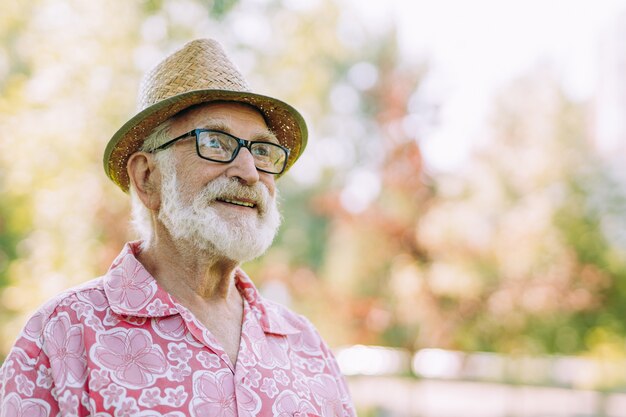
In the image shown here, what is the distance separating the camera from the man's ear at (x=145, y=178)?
7.41 ft

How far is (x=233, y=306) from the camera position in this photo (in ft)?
7.59

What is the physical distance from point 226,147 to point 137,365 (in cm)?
68

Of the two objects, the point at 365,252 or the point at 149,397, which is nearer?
the point at 149,397

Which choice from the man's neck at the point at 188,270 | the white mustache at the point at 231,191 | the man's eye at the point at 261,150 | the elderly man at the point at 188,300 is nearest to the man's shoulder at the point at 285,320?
the elderly man at the point at 188,300

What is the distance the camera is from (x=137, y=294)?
2.05 m

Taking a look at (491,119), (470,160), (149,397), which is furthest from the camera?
(491,119)

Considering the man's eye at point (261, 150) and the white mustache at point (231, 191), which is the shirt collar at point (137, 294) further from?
the man's eye at point (261, 150)

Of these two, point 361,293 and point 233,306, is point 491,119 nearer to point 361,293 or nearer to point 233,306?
point 361,293

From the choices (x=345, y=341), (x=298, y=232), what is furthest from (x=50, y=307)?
(x=298, y=232)

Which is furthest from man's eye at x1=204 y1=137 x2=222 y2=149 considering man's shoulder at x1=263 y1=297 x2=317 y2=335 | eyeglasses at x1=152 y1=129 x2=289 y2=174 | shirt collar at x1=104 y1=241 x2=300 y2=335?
man's shoulder at x1=263 y1=297 x2=317 y2=335

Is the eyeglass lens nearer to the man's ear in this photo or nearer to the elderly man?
the elderly man

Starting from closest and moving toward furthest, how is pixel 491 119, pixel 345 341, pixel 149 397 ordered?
pixel 149 397
pixel 345 341
pixel 491 119

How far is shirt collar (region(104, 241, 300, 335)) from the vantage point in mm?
2008

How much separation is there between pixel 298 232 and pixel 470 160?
11976mm
